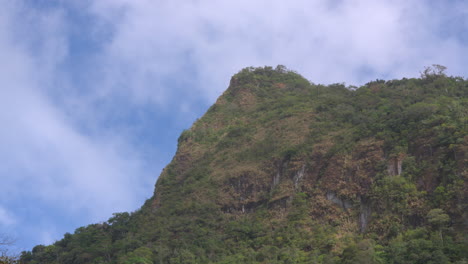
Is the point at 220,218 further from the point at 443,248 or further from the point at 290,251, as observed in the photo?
the point at 443,248

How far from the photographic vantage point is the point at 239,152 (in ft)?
158

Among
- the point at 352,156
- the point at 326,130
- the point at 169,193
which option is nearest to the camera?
the point at 352,156

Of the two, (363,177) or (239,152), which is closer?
(363,177)

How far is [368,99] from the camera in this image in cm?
4803

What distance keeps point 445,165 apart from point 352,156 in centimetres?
713

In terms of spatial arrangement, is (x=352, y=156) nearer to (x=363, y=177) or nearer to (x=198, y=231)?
(x=363, y=177)

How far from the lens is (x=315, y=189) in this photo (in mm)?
38156

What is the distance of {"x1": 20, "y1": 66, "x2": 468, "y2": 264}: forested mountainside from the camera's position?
102ft

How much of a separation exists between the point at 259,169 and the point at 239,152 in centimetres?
481

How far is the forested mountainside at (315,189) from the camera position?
31.0 meters

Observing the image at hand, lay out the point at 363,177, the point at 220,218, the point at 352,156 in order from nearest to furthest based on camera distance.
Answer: the point at 363,177, the point at 352,156, the point at 220,218

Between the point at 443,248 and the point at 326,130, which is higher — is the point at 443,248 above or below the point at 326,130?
below

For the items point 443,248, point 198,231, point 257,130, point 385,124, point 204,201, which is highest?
point 257,130

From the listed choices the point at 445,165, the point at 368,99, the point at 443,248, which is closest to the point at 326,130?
the point at 368,99
